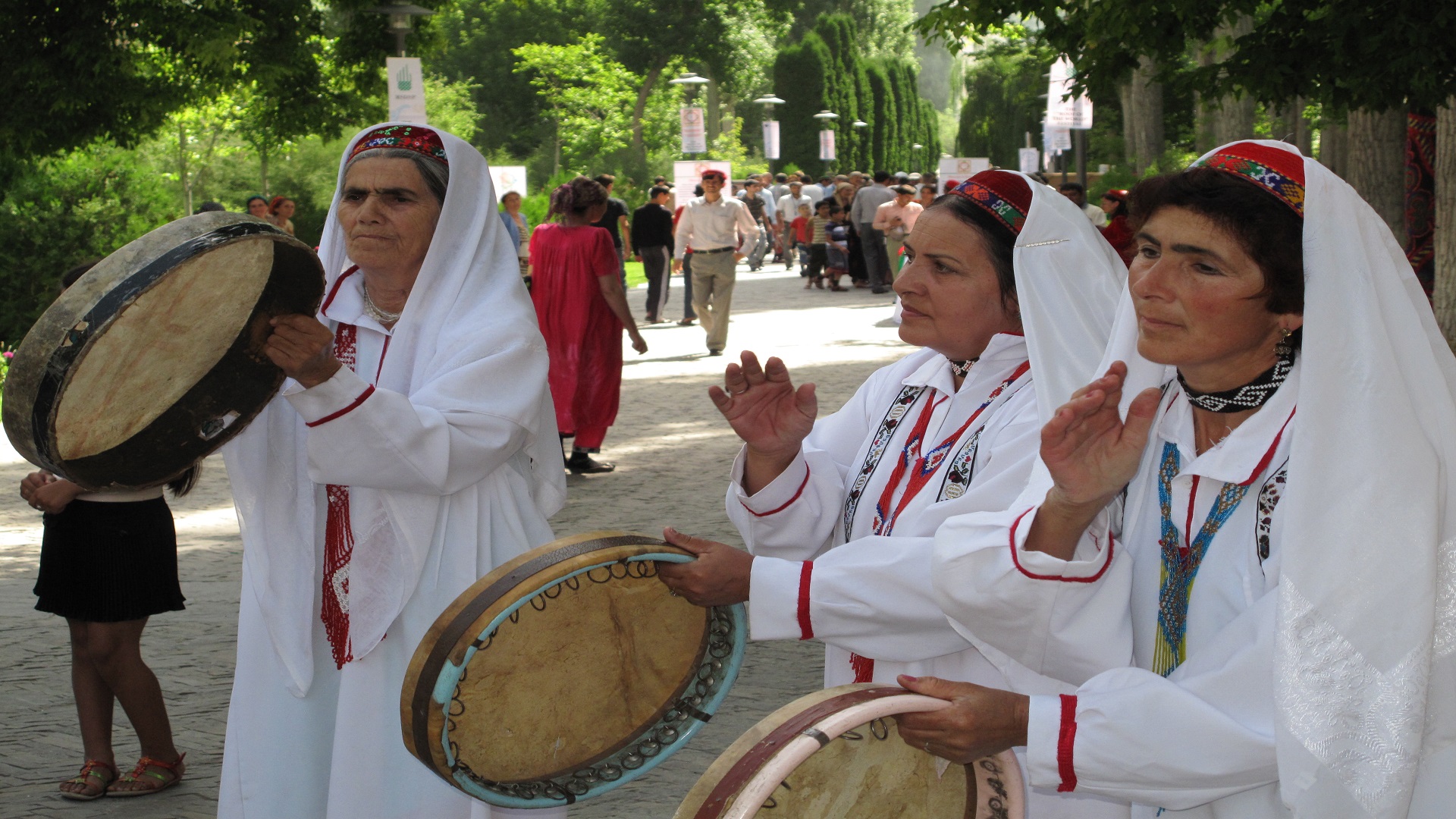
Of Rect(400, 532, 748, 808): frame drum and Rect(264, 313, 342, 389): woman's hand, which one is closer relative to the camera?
Rect(400, 532, 748, 808): frame drum

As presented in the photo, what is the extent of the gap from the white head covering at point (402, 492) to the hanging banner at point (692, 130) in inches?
1232

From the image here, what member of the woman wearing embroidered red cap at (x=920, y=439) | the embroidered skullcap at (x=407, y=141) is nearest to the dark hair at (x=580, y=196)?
the embroidered skullcap at (x=407, y=141)

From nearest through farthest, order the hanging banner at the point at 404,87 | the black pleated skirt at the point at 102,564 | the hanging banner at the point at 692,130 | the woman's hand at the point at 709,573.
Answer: the woman's hand at the point at 709,573 < the black pleated skirt at the point at 102,564 < the hanging banner at the point at 404,87 < the hanging banner at the point at 692,130

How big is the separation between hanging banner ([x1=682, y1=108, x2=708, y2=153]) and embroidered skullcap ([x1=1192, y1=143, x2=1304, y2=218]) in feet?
106

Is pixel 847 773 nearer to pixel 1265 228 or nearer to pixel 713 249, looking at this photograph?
pixel 1265 228

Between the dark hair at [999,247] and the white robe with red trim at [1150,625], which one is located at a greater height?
the dark hair at [999,247]

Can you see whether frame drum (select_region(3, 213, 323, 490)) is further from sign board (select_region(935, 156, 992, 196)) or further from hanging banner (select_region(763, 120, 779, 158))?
hanging banner (select_region(763, 120, 779, 158))

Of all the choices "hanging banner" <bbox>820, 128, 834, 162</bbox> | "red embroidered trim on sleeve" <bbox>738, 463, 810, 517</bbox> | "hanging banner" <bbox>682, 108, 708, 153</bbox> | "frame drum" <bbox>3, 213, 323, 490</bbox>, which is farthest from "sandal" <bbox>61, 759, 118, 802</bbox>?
"hanging banner" <bbox>820, 128, 834, 162</bbox>

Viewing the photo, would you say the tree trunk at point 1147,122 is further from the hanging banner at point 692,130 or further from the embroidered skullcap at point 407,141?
the embroidered skullcap at point 407,141

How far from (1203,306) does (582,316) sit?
7197mm

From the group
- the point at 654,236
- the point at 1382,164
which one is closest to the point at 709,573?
the point at 1382,164

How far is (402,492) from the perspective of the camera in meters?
2.83

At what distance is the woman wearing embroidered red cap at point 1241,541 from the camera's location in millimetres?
1772

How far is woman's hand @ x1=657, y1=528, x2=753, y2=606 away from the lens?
2.51m
